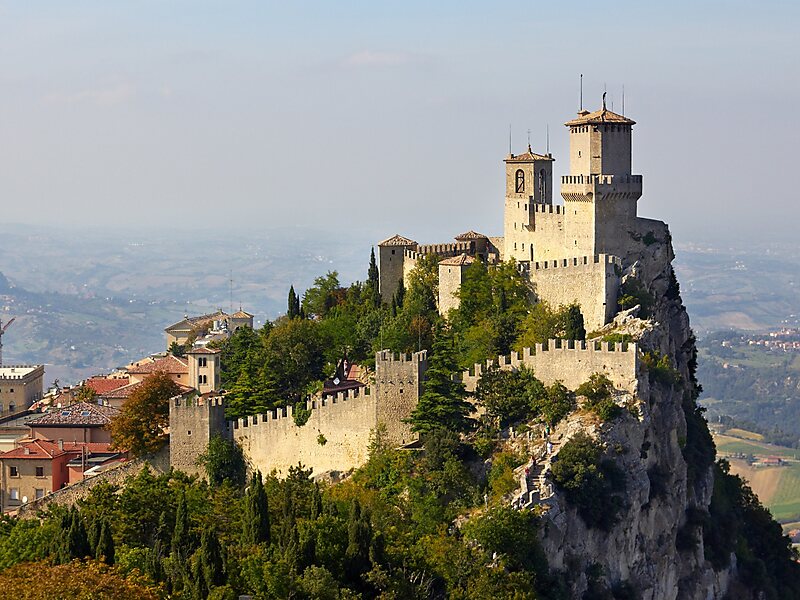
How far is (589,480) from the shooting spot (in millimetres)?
50750

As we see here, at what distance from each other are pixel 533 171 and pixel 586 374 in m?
16.1

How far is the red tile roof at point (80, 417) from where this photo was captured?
62.9 m

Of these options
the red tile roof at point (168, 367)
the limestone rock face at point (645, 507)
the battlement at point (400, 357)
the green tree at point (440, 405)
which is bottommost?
the limestone rock face at point (645, 507)

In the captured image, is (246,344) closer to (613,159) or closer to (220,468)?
(220,468)

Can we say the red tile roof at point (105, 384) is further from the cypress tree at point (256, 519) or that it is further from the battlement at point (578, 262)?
the cypress tree at point (256, 519)

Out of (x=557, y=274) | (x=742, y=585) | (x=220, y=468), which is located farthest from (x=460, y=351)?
(x=742, y=585)

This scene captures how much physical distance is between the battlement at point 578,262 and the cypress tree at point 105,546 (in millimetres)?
24218

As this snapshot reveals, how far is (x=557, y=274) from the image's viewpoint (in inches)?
2357

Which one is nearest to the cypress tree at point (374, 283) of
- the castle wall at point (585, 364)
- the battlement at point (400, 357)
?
the battlement at point (400, 357)

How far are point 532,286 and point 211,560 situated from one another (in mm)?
24392

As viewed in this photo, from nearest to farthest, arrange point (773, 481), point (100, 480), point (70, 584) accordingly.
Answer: point (70, 584) < point (100, 480) < point (773, 481)

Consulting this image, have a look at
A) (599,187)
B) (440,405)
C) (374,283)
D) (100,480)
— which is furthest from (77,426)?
(599,187)

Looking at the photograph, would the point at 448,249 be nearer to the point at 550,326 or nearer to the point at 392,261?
the point at 392,261

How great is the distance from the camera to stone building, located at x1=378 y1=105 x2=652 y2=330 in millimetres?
58844
